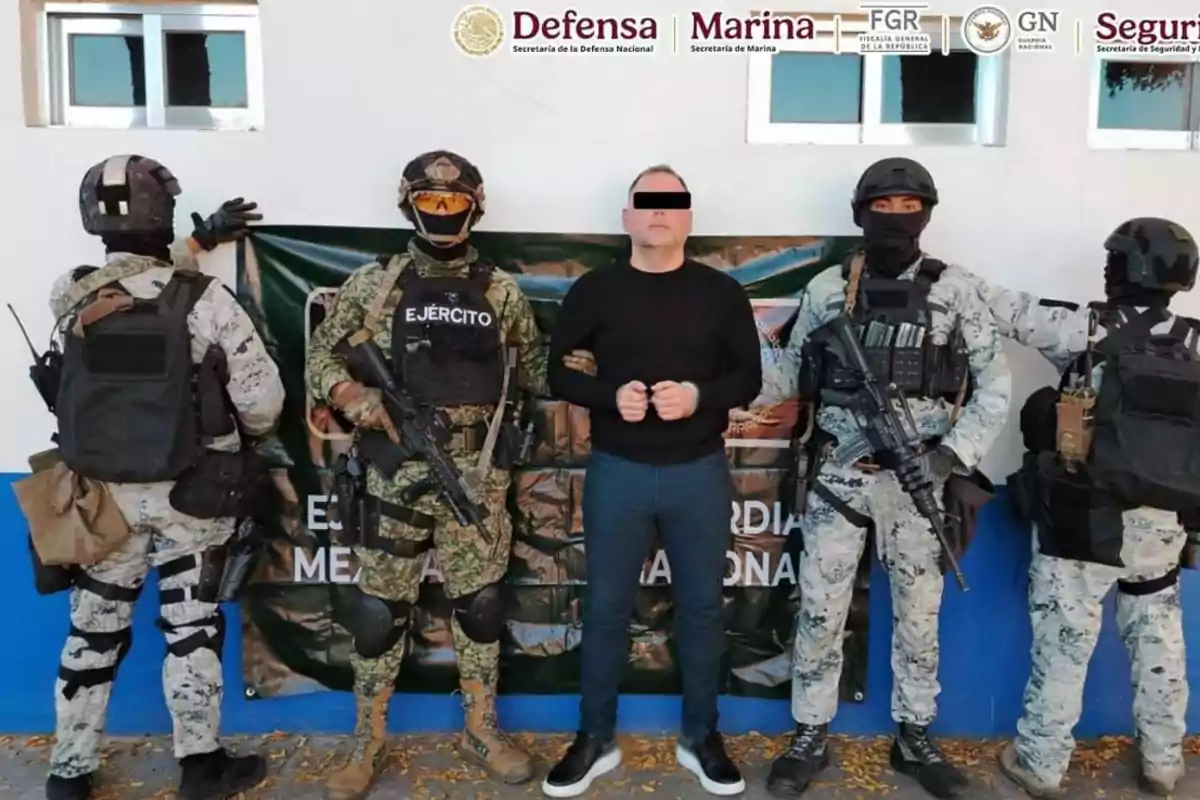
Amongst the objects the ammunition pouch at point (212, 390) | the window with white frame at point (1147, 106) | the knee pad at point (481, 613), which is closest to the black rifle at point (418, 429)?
the knee pad at point (481, 613)

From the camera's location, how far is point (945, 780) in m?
3.23

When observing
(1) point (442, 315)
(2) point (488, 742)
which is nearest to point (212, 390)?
(1) point (442, 315)

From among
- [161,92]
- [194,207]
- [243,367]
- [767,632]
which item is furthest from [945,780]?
[161,92]

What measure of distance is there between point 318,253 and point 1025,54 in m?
2.66

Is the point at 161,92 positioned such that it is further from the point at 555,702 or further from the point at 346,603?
the point at 555,702

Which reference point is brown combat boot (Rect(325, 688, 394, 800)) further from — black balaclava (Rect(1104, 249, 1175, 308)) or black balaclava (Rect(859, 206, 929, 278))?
black balaclava (Rect(1104, 249, 1175, 308))

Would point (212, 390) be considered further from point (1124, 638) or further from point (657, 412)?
point (1124, 638)

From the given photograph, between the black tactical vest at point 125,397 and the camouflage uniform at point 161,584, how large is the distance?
0.34ft

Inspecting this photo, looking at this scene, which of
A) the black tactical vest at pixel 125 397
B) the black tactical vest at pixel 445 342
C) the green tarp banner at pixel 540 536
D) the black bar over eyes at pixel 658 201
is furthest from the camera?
the green tarp banner at pixel 540 536

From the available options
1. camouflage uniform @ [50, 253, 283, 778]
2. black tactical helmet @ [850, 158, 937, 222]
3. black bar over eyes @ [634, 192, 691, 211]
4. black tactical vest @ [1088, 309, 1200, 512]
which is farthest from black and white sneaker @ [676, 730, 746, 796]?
black tactical helmet @ [850, 158, 937, 222]

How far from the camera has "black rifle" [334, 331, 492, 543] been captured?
3.04 m

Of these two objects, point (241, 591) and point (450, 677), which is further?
point (450, 677)

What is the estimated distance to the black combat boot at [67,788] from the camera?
3.13 m

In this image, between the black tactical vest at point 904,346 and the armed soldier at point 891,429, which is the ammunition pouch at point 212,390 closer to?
the armed soldier at point 891,429
